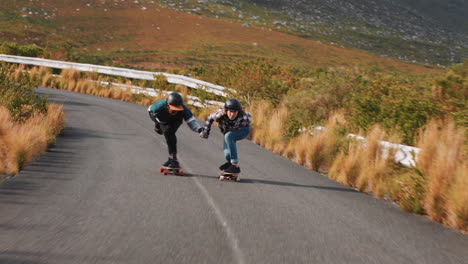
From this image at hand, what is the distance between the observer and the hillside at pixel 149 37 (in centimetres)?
5816

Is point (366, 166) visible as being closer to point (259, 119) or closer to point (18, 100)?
point (259, 119)

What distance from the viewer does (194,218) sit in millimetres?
6383

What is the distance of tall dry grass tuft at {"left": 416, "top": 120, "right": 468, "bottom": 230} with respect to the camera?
671 centimetres

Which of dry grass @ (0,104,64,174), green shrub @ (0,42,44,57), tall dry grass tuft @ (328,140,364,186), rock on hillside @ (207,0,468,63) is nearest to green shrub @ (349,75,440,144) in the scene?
tall dry grass tuft @ (328,140,364,186)

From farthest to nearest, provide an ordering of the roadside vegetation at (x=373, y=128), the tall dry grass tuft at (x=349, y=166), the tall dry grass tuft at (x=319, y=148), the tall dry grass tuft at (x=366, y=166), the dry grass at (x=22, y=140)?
the tall dry grass tuft at (x=319, y=148), the tall dry grass tuft at (x=349, y=166), the tall dry grass tuft at (x=366, y=166), the dry grass at (x=22, y=140), the roadside vegetation at (x=373, y=128)

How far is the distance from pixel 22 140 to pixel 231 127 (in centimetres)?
354

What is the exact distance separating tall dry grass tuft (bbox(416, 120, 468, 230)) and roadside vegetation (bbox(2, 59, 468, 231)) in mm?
13

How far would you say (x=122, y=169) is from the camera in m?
9.13

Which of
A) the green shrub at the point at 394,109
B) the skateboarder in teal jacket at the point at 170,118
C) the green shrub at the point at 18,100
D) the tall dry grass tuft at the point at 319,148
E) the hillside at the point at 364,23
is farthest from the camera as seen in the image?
the hillside at the point at 364,23

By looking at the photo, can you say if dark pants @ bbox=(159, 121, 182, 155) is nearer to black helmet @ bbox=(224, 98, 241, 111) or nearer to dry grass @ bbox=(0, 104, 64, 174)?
black helmet @ bbox=(224, 98, 241, 111)

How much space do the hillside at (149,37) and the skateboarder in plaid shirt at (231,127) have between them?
43123 mm

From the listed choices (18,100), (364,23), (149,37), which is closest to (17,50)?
(18,100)

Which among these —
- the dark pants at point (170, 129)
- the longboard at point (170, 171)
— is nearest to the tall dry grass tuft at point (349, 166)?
the longboard at point (170, 171)

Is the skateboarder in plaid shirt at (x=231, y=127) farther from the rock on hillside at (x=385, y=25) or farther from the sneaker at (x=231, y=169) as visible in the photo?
the rock on hillside at (x=385, y=25)
